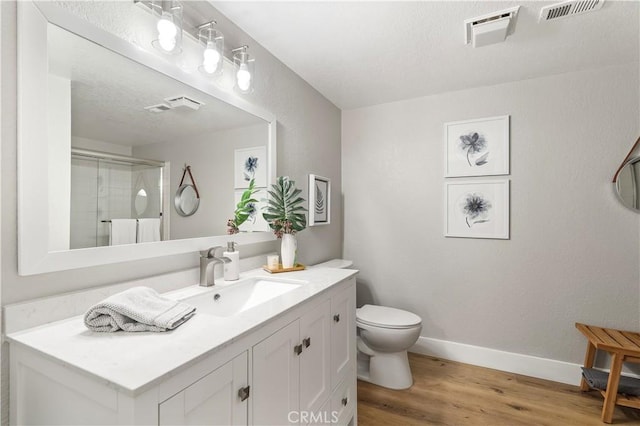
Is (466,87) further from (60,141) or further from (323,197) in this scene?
(60,141)

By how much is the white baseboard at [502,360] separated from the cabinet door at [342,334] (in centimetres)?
125

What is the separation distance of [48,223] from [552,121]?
299cm

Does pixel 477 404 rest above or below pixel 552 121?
below

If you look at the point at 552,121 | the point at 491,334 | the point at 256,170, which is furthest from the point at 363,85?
the point at 491,334

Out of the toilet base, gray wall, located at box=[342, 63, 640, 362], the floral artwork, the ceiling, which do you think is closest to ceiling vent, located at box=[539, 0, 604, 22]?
the ceiling

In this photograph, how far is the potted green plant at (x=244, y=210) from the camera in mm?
1658

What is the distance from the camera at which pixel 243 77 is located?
64.7 inches

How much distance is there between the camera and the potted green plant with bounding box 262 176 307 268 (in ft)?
6.03

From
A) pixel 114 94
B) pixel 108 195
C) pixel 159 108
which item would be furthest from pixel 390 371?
pixel 114 94

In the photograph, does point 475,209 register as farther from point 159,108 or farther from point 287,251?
point 159,108

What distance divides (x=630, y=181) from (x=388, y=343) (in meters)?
1.99

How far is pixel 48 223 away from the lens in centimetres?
94

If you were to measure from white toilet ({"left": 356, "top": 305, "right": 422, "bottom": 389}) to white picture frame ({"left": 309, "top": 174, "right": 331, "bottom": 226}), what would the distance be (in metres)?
0.81

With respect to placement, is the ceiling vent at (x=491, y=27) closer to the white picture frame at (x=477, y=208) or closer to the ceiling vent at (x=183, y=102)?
the white picture frame at (x=477, y=208)
